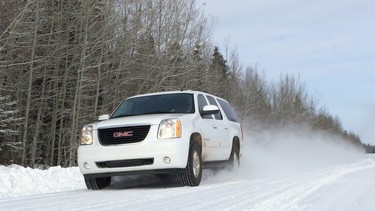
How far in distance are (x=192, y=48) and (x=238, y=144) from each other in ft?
67.5

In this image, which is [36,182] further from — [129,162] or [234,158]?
[234,158]

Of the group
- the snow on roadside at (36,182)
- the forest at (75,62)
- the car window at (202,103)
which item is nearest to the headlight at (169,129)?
the car window at (202,103)

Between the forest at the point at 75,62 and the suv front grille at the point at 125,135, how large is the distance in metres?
9.07

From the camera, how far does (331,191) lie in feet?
21.7

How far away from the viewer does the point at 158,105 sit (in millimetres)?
8711

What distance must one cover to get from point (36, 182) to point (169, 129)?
2.86 m

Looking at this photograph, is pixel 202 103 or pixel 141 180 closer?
pixel 202 103

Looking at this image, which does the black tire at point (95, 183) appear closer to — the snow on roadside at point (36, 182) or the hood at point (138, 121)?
the snow on roadside at point (36, 182)

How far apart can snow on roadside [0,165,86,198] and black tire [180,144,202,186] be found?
2.21 m

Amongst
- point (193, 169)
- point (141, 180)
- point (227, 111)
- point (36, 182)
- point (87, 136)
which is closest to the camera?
point (193, 169)

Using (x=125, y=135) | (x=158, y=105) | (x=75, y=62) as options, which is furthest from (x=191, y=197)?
(x=75, y=62)

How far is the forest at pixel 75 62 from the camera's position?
1753cm

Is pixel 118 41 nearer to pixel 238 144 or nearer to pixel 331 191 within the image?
pixel 238 144

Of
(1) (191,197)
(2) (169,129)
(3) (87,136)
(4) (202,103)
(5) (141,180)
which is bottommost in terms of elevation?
(5) (141,180)
